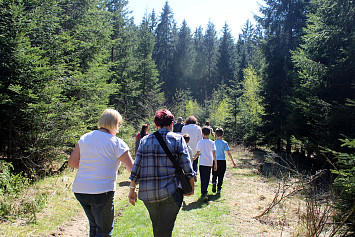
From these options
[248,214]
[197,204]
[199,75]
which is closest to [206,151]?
[197,204]

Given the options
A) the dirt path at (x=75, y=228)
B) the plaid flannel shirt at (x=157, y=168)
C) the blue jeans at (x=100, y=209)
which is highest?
the plaid flannel shirt at (x=157, y=168)

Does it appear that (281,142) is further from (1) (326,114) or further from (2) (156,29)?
(2) (156,29)

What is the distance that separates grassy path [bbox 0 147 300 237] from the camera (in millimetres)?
4547

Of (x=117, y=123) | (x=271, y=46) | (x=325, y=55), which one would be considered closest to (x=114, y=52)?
(x=271, y=46)

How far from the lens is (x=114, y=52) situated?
25.9 meters

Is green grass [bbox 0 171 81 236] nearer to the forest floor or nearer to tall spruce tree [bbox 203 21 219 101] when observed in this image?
the forest floor

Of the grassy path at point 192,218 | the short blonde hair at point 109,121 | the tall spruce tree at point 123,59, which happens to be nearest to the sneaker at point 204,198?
the grassy path at point 192,218

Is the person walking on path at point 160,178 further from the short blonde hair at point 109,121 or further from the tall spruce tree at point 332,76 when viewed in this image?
the tall spruce tree at point 332,76

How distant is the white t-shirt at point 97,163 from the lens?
2.84 metres

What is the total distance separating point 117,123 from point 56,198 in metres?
4.43

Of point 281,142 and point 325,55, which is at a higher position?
point 325,55

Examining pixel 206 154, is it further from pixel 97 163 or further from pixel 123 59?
pixel 123 59

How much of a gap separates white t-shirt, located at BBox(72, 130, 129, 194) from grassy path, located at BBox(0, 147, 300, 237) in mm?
2060

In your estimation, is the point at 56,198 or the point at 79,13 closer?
the point at 56,198
